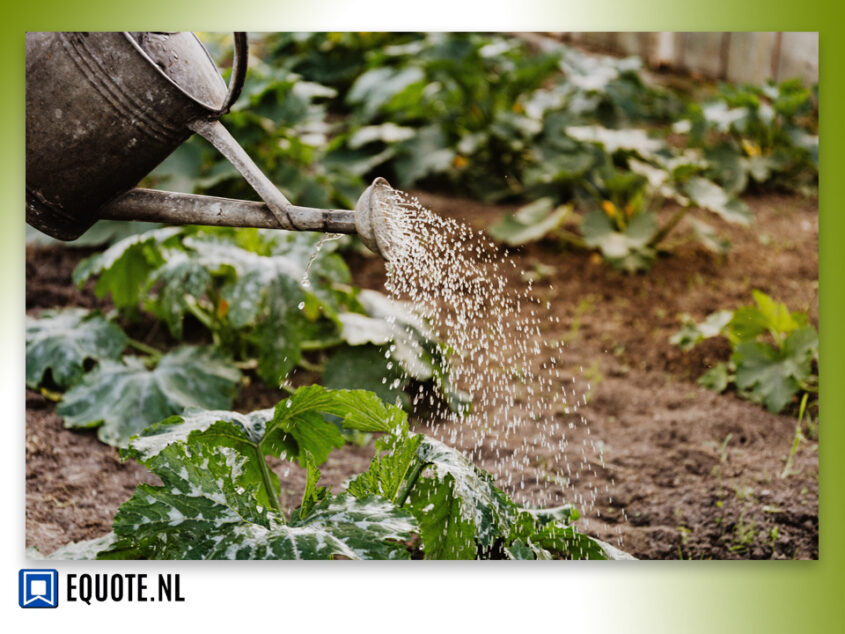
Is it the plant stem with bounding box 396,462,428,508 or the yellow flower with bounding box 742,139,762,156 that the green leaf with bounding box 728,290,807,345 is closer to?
the yellow flower with bounding box 742,139,762,156

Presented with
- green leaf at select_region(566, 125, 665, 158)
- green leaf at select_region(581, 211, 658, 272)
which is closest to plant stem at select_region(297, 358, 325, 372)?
green leaf at select_region(581, 211, 658, 272)

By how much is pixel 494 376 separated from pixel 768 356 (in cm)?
58

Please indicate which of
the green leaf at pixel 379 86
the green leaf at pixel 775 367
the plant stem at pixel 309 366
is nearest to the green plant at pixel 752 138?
the green leaf at pixel 775 367

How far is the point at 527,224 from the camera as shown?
95.6 inches

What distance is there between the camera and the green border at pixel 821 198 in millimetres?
1602

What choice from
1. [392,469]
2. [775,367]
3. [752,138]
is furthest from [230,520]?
[752,138]

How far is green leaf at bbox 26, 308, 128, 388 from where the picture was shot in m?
1.80

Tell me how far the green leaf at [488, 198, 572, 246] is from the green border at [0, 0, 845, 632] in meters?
0.70

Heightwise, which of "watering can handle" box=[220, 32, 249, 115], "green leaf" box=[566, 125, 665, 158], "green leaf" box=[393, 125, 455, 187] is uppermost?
"watering can handle" box=[220, 32, 249, 115]

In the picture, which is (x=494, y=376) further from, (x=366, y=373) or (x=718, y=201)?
(x=718, y=201)

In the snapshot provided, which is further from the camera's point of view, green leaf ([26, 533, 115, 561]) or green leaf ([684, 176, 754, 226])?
green leaf ([684, 176, 754, 226])

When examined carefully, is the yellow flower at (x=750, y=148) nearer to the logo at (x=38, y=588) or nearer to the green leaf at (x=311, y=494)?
the green leaf at (x=311, y=494)

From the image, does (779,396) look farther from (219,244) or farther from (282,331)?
(219,244)

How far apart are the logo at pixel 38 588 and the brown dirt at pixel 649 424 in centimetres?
5
